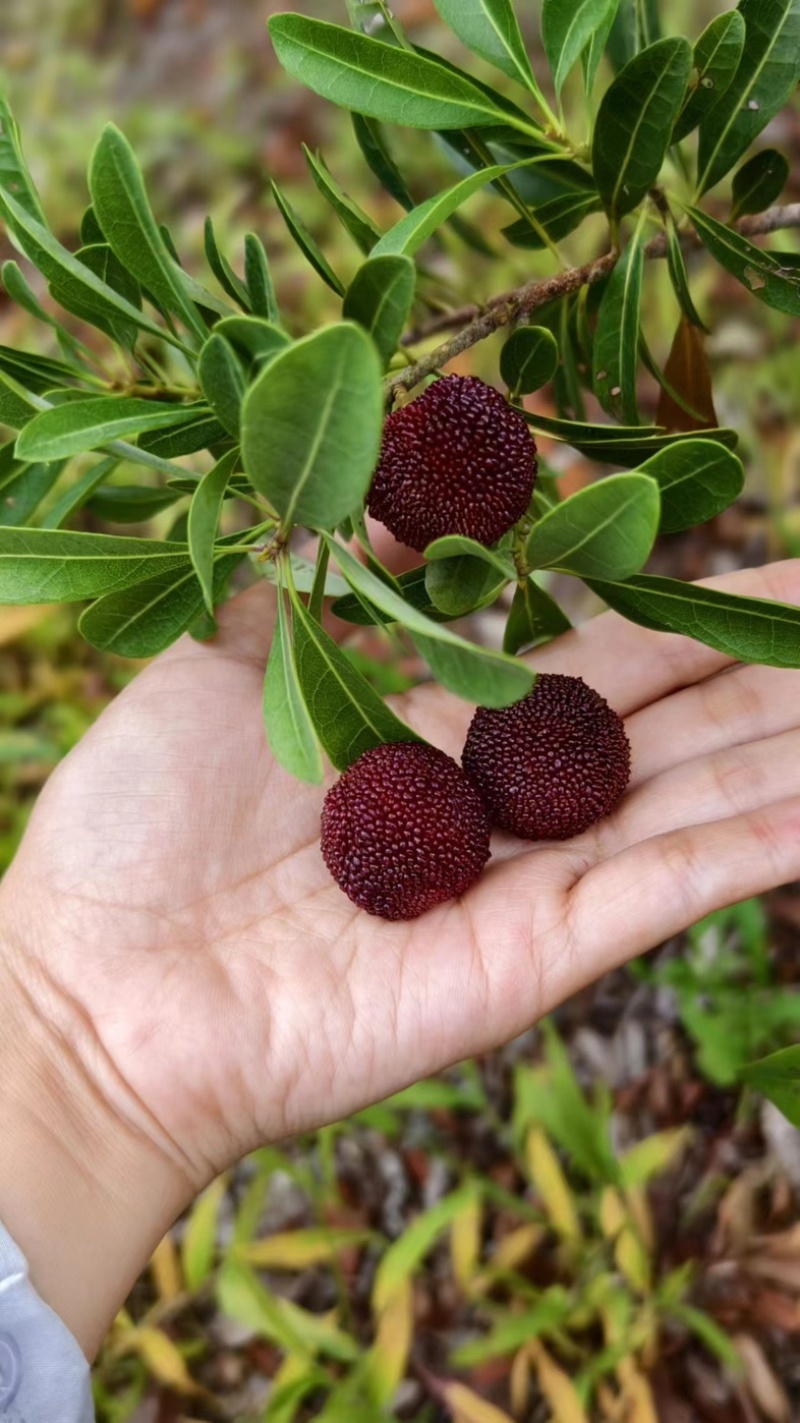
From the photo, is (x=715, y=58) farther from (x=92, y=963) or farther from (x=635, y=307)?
(x=92, y=963)

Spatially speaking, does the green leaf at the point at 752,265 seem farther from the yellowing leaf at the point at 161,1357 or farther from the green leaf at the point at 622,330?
the yellowing leaf at the point at 161,1357

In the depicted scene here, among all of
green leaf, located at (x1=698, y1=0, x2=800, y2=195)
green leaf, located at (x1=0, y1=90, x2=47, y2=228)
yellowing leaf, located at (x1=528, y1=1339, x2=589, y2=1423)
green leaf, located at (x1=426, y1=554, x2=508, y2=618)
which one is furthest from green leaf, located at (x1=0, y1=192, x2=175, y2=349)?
yellowing leaf, located at (x1=528, y1=1339, x2=589, y2=1423)

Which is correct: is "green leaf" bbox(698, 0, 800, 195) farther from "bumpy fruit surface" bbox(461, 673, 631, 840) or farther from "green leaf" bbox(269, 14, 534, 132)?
"bumpy fruit surface" bbox(461, 673, 631, 840)

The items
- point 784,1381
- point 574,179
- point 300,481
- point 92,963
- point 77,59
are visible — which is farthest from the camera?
point 77,59

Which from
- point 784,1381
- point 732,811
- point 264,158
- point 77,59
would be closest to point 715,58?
point 732,811

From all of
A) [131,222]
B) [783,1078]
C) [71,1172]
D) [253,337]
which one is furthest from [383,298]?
[71,1172]

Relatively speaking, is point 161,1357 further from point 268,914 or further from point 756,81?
point 756,81
